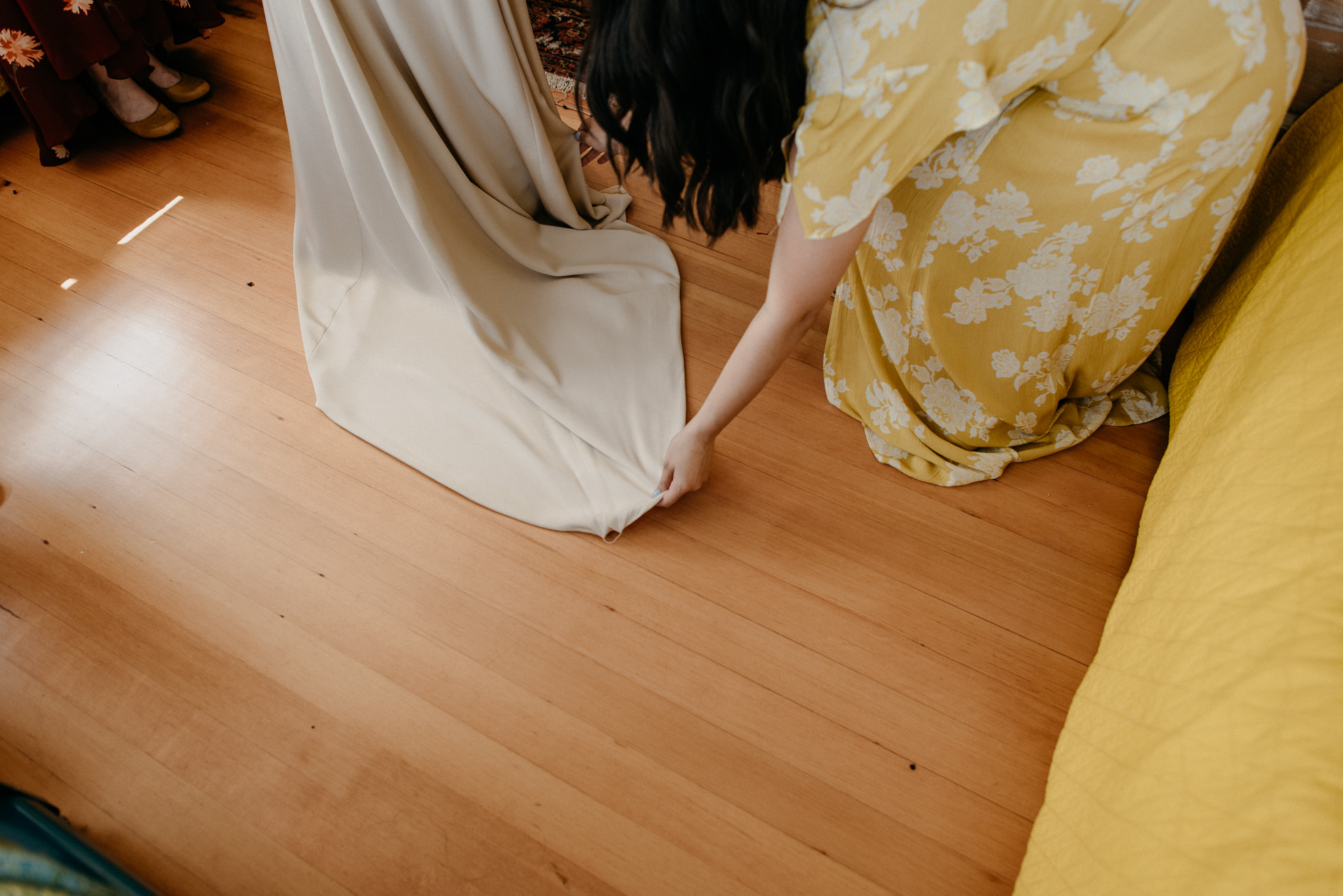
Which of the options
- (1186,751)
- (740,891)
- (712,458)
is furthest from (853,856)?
(712,458)

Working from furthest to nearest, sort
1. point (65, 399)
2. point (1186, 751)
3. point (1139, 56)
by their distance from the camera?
point (65, 399), point (1139, 56), point (1186, 751)

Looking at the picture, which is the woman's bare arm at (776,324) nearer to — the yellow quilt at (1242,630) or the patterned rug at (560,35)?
the yellow quilt at (1242,630)

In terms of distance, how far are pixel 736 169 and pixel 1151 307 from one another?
2.16ft

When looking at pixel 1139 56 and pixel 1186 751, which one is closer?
pixel 1186 751

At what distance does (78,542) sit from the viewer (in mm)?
1195

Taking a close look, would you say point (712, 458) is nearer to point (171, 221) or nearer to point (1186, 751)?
point (1186, 751)

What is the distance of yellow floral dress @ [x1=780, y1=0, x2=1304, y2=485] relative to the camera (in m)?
0.76

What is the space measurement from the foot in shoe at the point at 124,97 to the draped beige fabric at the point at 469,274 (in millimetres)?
667

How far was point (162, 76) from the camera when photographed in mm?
1777

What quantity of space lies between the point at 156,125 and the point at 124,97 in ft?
0.25

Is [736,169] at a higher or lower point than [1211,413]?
higher

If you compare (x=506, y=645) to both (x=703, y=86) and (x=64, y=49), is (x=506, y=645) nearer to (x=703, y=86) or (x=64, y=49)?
(x=703, y=86)

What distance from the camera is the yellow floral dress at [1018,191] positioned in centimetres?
76

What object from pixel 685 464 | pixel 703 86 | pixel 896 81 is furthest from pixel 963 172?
pixel 685 464
